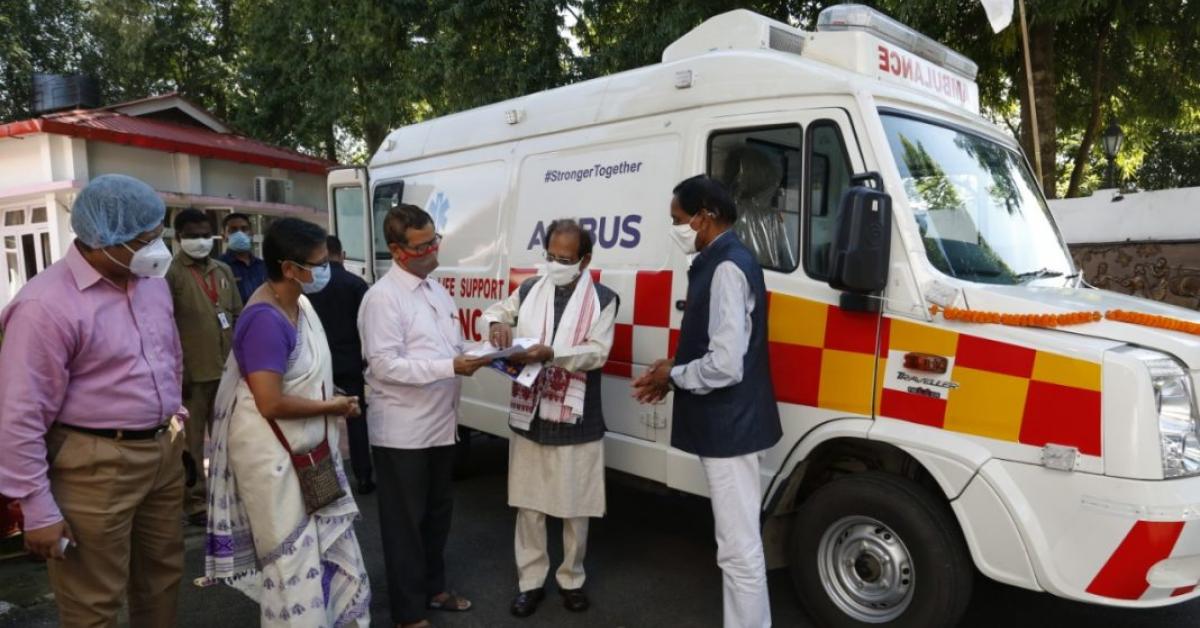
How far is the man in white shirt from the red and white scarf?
32cm

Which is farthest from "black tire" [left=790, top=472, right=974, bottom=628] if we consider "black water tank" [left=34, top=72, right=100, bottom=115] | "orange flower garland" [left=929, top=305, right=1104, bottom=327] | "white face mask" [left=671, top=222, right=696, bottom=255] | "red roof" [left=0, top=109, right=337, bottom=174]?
"black water tank" [left=34, top=72, right=100, bottom=115]

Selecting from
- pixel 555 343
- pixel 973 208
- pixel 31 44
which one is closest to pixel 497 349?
pixel 555 343

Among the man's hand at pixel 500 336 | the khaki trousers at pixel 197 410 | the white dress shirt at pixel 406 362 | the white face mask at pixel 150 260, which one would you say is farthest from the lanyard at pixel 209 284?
the white face mask at pixel 150 260

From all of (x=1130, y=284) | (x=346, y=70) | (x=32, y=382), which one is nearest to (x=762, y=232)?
(x=32, y=382)

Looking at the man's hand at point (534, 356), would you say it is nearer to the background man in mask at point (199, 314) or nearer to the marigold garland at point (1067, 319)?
the marigold garland at point (1067, 319)

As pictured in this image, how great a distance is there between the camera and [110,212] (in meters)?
2.39

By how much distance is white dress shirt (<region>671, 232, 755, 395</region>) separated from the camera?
2.87 m

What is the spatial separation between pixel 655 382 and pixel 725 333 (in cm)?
41

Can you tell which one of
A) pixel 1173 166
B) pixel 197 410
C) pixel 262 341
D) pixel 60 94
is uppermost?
pixel 60 94

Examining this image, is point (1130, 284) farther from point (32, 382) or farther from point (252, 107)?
point (252, 107)

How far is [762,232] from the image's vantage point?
138 inches

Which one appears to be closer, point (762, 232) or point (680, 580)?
point (762, 232)

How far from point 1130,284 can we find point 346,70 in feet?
43.9

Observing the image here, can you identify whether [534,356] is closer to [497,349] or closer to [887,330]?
[497,349]
